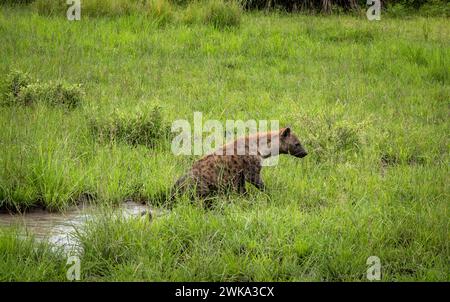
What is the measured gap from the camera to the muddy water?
496 centimetres

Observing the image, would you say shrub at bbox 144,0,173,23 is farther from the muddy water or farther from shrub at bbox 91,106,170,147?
the muddy water

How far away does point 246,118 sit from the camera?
8.00 metres

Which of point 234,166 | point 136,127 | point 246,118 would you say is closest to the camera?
point 234,166

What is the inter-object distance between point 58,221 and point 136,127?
2064mm

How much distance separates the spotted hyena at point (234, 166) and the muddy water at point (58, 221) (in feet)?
1.31

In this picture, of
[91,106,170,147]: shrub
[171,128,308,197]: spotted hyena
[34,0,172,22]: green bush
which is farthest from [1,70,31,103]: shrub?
[34,0,172,22]: green bush

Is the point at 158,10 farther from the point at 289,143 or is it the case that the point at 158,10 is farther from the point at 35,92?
the point at 289,143

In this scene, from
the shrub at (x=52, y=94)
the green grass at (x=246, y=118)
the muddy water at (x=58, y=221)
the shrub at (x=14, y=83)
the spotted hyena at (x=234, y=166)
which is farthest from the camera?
the shrub at (x=14, y=83)

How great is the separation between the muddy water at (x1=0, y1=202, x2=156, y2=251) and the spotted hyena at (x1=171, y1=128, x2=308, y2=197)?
399mm

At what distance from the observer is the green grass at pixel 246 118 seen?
184 inches

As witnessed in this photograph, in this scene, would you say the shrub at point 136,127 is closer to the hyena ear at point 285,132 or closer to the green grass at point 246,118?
the green grass at point 246,118

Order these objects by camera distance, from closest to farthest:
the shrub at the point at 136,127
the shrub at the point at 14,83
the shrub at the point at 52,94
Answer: the shrub at the point at 136,127, the shrub at the point at 52,94, the shrub at the point at 14,83

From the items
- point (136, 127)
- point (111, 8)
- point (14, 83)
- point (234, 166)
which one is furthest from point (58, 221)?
point (111, 8)

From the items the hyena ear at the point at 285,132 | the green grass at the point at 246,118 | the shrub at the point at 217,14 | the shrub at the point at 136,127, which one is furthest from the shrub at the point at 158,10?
the hyena ear at the point at 285,132
